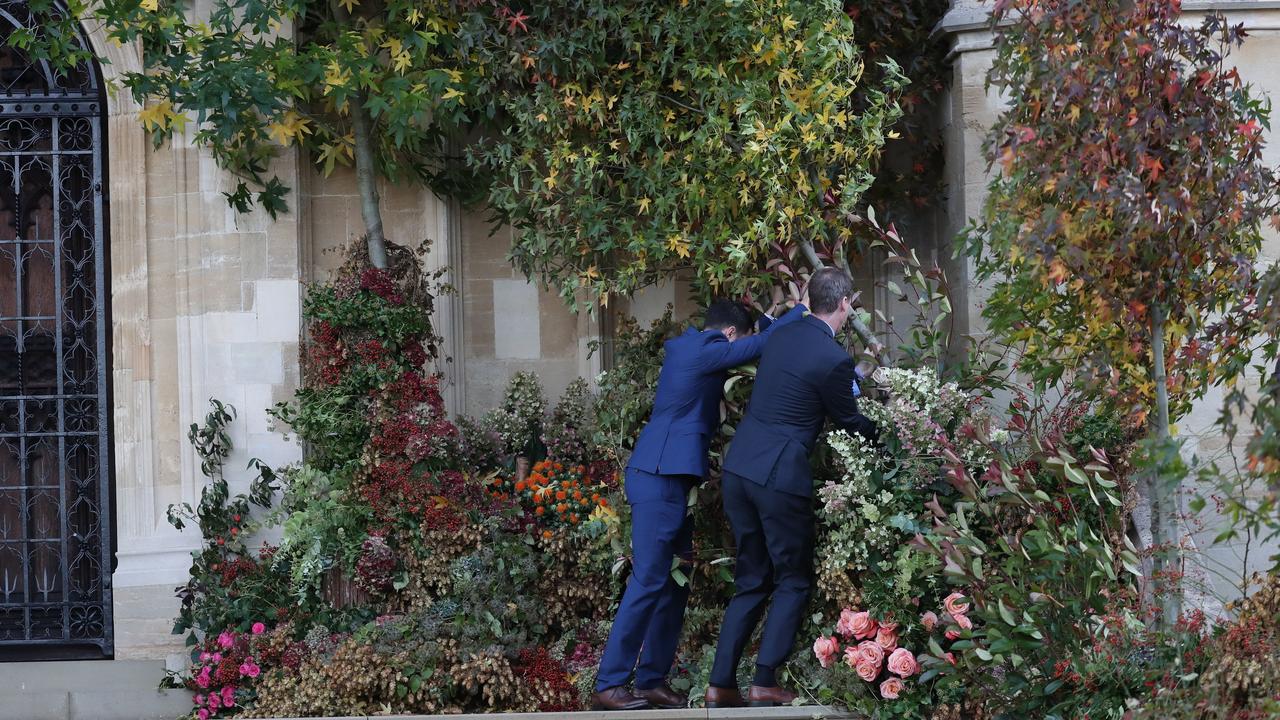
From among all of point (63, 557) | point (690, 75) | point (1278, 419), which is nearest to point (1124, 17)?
point (1278, 419)

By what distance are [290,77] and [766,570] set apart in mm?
3395

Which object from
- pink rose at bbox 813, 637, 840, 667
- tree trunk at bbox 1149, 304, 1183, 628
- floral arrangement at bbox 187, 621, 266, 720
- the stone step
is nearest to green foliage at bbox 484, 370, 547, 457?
floral arrangement at bbox 187, 621, 266, 720

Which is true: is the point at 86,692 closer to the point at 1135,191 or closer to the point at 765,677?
the point at 765,677

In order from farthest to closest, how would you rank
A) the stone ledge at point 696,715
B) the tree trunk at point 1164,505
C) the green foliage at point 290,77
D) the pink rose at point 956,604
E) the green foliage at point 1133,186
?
the green foliage at point 290,77, the stone ledge at point 696,715, the pink rose at point 956,604, the tree trunk at point 1164,505, the green foliage at point 1133,186

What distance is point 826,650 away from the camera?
546cm

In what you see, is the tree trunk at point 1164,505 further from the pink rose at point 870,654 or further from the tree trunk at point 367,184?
the tree trunk at point 367,184

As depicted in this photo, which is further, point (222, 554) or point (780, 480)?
point (222, 554)

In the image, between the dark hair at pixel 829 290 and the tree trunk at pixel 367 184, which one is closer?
the dark hair at pixel 829 290

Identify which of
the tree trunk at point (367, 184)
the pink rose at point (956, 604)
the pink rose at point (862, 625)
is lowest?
the pink rose at point (862, 625)

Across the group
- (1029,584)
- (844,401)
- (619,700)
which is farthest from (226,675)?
(1029,584)

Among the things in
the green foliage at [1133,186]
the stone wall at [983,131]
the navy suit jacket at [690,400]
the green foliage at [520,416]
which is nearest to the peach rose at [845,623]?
the navy suit jacket at [690,400]

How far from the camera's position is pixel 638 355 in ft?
23.1

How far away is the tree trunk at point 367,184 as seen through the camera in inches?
283

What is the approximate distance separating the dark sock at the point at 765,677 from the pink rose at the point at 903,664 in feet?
1.79
